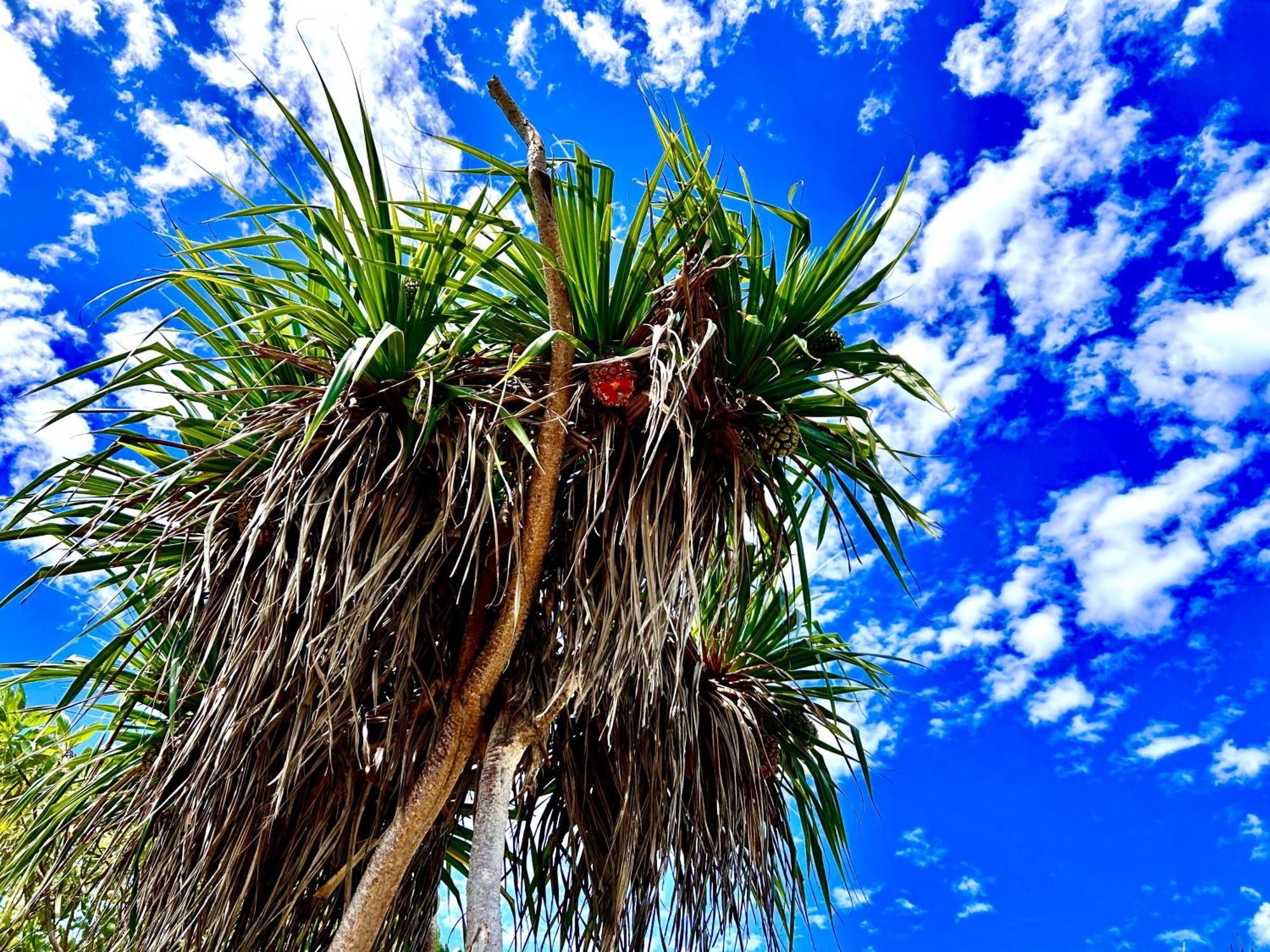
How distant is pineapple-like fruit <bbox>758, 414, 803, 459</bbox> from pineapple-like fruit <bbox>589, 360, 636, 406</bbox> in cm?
37

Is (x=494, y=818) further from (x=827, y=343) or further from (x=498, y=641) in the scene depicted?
(x=827, y=343)

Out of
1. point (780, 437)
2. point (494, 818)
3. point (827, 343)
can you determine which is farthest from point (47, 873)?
point (827, 343)

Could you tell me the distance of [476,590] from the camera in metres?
2.41

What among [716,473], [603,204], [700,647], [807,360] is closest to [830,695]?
[700,647]

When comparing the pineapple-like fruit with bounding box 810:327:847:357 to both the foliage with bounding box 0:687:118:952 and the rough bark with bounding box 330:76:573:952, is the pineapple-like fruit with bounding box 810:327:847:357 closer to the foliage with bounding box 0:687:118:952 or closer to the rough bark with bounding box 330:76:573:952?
the rough bark with bounding box 330:76:573:952

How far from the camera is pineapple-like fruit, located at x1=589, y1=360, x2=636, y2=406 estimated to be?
7.45 ft

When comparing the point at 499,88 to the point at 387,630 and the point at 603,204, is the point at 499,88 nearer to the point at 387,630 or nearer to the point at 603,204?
the point at 603,204

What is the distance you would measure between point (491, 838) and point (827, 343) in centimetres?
147

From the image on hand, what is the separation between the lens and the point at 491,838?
86.0 inches

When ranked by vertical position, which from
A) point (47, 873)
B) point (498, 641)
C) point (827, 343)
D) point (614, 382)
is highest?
point (827, 343)

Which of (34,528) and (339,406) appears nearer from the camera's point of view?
(339,406)

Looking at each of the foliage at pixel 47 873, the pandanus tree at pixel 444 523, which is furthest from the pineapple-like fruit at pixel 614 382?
the foliage at pixel 47 873

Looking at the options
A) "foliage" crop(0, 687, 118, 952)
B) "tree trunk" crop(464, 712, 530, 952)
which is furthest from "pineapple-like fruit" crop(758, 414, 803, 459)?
"foliage" crop(0, 687, 118, 952)

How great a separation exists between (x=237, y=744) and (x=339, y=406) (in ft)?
2.74
